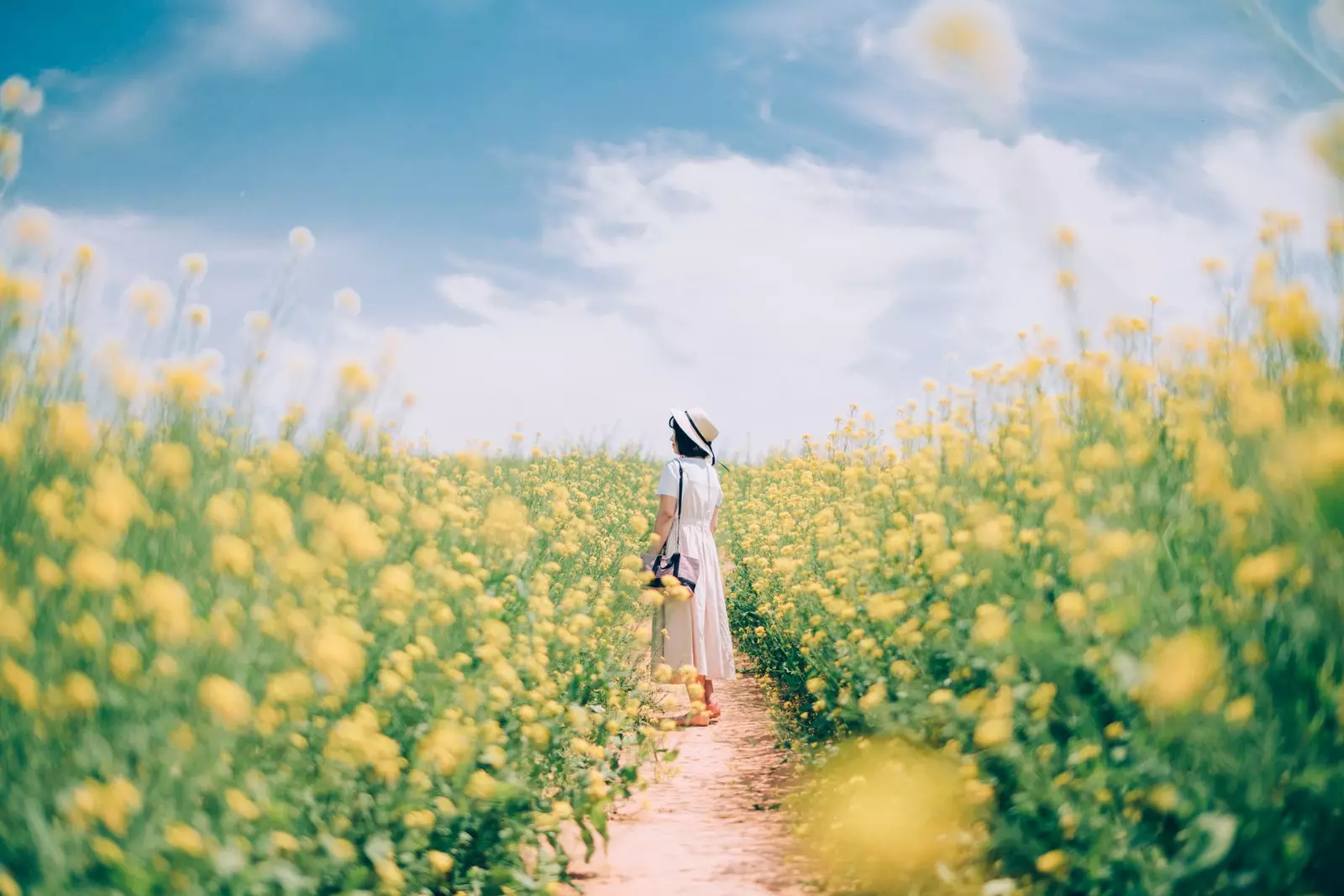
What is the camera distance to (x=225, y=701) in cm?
162

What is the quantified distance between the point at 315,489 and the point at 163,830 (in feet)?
4.13

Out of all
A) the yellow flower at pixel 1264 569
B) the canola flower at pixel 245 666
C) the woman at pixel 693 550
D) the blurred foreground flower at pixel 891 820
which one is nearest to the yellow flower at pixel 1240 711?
the yellow flower at pixel 1264 569

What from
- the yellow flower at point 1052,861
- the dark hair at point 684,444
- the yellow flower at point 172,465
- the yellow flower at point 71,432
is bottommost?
the yellow flower at point 1052,861

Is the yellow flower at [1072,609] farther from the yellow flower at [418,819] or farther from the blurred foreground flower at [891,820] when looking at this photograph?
the yellow flower at [418,819]

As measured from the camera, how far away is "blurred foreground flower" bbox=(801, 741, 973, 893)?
252cm

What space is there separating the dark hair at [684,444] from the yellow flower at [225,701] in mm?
4014

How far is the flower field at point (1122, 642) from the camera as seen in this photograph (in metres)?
1.68

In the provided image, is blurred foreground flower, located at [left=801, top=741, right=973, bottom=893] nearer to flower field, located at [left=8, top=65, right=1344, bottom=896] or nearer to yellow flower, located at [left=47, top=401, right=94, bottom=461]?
flower field, located at [left=8, top=65, right=1344, bottom=896]

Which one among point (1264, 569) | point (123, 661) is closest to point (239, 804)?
point (123, 661)

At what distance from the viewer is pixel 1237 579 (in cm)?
183

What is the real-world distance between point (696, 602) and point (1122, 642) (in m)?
3.71

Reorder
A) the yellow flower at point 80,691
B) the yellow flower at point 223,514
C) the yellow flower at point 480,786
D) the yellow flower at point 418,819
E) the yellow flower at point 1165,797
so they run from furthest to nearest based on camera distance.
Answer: the yellow flower at point 480,786
the yellow flower at point 418,819
the yellow flower at point 223,514
the yellow flower at point 1165,797
the yellow flower at point 80,691

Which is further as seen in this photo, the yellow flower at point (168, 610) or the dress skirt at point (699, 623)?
the dress skirt at point (699, 623)

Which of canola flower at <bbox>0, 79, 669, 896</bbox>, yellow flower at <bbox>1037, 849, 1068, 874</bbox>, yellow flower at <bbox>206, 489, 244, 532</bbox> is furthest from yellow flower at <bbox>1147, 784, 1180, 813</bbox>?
yellow flower at <bbox>206, 489, 244, 532</bbox>
